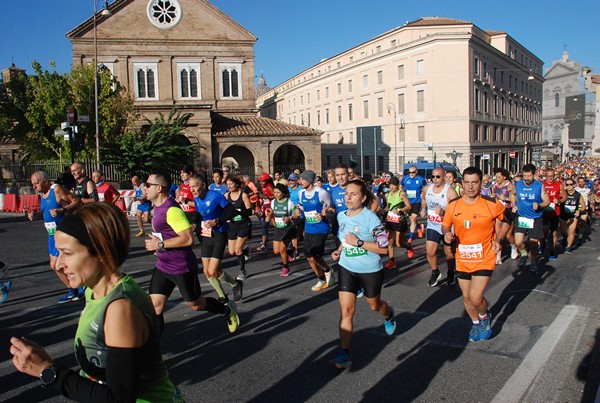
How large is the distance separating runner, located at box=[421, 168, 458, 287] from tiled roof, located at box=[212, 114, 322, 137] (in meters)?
25.2

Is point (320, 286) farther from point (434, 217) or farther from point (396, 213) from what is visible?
point (396, 213)

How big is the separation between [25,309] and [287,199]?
5.05 metres

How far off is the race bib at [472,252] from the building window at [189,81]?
3618 centimetres

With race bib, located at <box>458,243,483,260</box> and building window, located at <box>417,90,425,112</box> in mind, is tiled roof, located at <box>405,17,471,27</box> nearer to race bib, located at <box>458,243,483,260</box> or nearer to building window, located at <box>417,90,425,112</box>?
building window, located at <box>417,90,425,112</box>

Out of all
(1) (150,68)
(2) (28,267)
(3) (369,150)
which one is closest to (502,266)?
(2) (28,267)

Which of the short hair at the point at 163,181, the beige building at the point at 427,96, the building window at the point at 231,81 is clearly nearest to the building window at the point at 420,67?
the beige building at the point at 427,96

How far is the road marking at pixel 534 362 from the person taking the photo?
4.35 m

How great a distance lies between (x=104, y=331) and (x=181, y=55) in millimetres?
39634

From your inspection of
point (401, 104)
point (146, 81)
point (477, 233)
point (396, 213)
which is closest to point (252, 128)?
point (146, 81)

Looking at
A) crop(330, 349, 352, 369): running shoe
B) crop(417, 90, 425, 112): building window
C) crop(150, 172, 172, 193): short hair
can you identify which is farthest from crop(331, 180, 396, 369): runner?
crop(417, 90, 425, 112): building window

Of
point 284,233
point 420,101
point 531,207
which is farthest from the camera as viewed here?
point 420,101

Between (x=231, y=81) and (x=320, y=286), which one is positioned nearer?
(x=320, y=286)

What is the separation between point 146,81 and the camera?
126 feet

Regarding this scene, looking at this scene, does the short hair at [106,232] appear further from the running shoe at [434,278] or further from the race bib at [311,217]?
the running shoe at [434,278]
